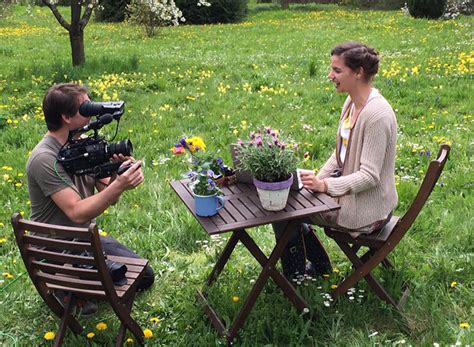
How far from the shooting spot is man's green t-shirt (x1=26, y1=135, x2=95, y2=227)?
3.12m

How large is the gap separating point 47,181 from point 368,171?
189 cm

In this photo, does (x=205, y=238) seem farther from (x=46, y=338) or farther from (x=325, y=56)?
(x=325, y=56)

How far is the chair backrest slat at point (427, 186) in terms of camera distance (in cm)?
289

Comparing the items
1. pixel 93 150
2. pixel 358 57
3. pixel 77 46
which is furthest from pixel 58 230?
pixel 77 46

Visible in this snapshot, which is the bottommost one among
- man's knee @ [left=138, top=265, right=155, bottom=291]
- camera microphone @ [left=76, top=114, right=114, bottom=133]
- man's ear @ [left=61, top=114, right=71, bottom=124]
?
man's knee @ [left=138, top=265, right=155, bottom=291]

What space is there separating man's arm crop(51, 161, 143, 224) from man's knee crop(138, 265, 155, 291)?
75 centimetres

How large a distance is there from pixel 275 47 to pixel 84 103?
36.0ft

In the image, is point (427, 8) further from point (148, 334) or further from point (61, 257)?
Answer: point (61, 257)

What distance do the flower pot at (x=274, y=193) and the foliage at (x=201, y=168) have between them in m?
0.25

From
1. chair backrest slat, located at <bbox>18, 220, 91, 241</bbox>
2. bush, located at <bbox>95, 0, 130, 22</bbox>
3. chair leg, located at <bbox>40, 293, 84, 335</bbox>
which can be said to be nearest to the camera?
chair backrest slat, located at <bbox>18, 220, 91, 241</bbox>

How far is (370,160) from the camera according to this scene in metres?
3.07

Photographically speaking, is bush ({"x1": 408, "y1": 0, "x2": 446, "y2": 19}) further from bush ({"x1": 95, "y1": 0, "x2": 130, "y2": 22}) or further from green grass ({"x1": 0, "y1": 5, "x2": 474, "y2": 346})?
bush ({"x1": 95, "y1": 0, "x2": 130, "y2": 22})

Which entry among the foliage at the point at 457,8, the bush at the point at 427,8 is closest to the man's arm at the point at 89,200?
the foliage at the point at 457,8

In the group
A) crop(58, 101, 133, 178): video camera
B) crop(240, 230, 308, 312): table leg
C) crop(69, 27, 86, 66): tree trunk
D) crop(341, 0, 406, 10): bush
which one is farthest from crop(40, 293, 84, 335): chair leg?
crop(341, 0, 406, 10): bush
